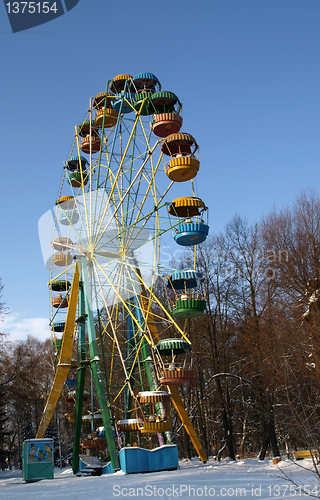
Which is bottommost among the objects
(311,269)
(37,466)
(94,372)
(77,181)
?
(37,466)

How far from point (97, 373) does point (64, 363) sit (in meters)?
2.07

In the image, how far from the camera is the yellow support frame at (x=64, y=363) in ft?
57.2

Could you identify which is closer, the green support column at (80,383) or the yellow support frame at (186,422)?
the yellow support frame at (186,422)

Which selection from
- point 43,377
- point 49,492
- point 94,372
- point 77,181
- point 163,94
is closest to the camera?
point 49,492

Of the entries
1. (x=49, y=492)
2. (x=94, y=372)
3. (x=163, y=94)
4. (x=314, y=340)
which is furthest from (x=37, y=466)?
(x=163, y=94)

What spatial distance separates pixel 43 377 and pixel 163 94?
94.6 ft

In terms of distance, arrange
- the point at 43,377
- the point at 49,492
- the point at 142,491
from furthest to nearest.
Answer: the point at 43,377 → the point at 49,492 → the point at 142,491

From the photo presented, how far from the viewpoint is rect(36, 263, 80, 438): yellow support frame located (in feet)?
57.2

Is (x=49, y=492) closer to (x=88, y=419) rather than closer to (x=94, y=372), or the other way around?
(x=94, y=372)

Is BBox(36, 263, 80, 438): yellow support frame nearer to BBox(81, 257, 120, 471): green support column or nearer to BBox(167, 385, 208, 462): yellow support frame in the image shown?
BBox(81, 257, 120, 471): green support column

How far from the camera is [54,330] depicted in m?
24.6

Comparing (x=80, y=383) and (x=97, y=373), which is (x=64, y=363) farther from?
(x=97, y=373)

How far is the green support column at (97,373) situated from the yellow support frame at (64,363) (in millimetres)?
652

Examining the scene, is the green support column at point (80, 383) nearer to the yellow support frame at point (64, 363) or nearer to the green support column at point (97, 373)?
the yellow support frame at point (64, 363)
